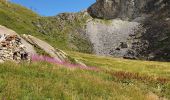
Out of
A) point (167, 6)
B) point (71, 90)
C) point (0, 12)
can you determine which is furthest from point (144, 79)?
point (167, 6)

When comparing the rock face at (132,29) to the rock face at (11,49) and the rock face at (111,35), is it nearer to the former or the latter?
the rock face at (111,35)

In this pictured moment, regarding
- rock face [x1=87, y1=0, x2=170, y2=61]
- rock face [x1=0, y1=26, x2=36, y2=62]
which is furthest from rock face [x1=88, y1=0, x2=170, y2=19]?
rock face [x1=0, y1=26, x2=36, y2=62]

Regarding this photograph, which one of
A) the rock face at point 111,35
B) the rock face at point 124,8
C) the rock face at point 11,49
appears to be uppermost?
the rock face at point 124,8

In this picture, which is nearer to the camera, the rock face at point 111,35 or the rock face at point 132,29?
the rock face at point 132,29

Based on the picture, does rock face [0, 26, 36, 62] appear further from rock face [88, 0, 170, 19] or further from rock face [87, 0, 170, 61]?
rock face [88, 0, 170, 19]

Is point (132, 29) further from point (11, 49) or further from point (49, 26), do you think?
point (11, 49)

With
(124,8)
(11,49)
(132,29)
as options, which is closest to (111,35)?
(132,29)

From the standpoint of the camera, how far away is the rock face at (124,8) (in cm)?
17812

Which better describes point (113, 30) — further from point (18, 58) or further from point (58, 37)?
point (18, 58)

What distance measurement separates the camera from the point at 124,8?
185250 millimetres

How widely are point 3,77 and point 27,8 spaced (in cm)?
16302

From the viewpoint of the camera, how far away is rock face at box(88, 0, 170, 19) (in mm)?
178125

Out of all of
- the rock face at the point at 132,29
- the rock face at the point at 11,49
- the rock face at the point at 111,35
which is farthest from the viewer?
the rock face at the point at 111,35

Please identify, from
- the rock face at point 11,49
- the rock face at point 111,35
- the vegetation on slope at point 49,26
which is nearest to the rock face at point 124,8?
the rock face at point 111,35
